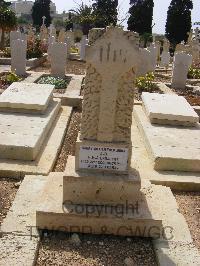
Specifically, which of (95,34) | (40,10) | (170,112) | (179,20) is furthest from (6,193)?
(40,10)

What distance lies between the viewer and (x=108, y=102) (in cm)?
340

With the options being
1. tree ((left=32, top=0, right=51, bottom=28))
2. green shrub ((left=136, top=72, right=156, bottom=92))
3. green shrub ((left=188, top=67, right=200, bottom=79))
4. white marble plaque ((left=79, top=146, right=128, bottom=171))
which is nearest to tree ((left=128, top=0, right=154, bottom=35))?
tree ((left=32, top=0, right=51, bottom=28))

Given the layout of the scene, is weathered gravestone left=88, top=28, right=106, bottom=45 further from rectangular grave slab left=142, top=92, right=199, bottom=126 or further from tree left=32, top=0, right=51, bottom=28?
tree left=32, top=0, right=51, bottom=28

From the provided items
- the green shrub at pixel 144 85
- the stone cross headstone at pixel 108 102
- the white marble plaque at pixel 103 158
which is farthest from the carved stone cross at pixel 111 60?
the green shrub at pixel 144 85

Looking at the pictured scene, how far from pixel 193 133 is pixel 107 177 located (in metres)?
3.03

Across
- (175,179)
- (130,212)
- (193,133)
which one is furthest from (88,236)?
(193,133)

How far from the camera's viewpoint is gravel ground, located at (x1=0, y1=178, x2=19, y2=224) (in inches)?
154

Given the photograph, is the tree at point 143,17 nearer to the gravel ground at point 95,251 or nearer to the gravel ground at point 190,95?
the gravel ground at point 190,95

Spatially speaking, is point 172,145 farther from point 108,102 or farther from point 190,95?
point 190,95

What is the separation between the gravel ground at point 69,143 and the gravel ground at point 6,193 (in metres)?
0.73

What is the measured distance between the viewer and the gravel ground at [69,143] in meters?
5.22

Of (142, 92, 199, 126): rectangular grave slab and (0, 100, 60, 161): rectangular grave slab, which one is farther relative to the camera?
(142, 92, 199, 126): rectangular grave slab

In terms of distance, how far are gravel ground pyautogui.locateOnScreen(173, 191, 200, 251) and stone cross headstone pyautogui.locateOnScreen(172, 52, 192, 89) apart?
7.10 metres

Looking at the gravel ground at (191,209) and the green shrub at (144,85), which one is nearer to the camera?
the gravel ground at (191,209)
